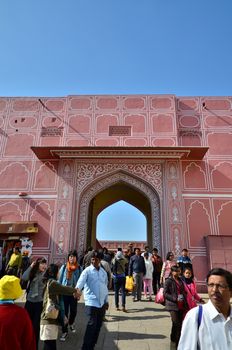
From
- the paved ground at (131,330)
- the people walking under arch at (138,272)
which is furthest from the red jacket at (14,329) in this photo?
the people walking under arch at (138,272)

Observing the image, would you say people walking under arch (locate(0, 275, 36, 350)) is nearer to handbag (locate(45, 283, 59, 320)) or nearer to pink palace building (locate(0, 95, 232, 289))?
handbag (locate(45, 283, 59, 320))

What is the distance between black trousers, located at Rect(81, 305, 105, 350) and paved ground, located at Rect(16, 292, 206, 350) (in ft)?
2.05

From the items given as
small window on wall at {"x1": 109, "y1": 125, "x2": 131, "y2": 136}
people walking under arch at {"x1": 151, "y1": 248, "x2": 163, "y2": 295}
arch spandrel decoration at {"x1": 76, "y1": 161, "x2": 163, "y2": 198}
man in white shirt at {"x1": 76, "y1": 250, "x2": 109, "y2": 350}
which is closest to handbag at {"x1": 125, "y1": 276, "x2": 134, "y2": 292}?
people walking under arch at {"x1": 151, "y1": 248, "x2": 163, "y2": 295}

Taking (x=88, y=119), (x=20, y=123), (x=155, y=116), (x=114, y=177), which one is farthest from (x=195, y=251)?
(x=20, y=123)

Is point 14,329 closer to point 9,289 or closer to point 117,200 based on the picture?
point 9,289

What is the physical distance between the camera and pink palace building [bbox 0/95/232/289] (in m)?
9.10

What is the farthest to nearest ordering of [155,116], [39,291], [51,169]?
[155,116] < [51,169] < [39,291]

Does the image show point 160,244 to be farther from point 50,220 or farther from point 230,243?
point 50,220

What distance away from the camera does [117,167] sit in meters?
9.94

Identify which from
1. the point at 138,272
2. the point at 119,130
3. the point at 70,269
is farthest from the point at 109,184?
the point at 70,269

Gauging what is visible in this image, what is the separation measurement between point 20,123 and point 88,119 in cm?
286

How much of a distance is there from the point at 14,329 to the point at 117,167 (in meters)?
8.25

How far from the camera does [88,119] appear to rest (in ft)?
35.9

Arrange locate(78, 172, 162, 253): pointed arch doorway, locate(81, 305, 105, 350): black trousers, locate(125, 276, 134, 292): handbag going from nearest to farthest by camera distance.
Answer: locate(81, 305, 105, 350): black trousers < locate(125, 276, 134, 292): handbag < locate(78, 172, 162, 253): pointed arch doorway
